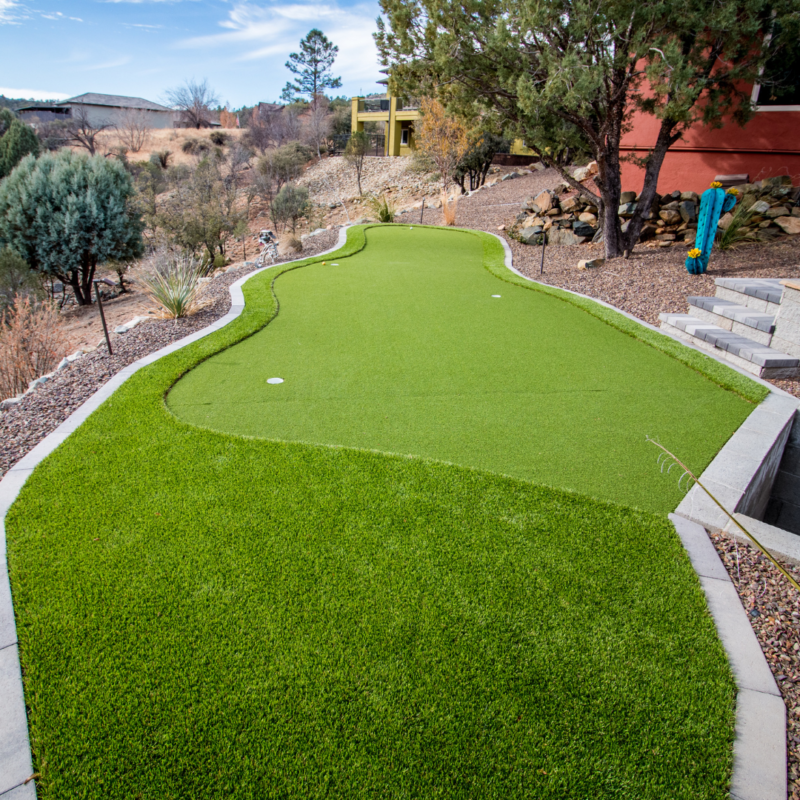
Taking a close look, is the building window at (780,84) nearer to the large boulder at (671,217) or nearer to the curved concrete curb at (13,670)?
the large boulder at (671,217)

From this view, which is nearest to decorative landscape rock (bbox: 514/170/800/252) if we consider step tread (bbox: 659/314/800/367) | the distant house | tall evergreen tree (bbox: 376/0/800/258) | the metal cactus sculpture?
tall evergreen tree (bbox: 376/0/800/258)

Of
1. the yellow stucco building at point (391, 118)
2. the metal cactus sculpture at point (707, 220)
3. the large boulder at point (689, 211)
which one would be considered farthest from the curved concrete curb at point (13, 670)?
the yellow stucco building at point (391, 118)

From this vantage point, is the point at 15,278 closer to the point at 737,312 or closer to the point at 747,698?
the point at 737,312

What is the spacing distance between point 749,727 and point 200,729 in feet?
5.98

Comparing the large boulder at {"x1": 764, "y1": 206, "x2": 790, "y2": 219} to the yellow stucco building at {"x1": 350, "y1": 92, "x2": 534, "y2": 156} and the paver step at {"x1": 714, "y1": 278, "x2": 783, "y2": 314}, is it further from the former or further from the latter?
the yellow stucco building at {"x1": 350, "y1": 92, "x2": 534, "y2": 156}

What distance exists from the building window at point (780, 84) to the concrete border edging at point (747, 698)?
802 centimetres

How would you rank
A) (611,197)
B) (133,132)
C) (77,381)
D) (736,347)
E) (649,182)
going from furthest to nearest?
(133,132) < (611,197) < (649,182) < (736,347) < (77,381)

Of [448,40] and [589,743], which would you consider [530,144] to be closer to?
[448,40]

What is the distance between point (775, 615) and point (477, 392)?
2348 millimetres

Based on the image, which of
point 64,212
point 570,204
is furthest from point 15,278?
point 570,204

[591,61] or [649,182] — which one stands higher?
A: [591,61]

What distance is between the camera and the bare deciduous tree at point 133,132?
33.3 meters

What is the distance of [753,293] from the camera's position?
17.5ft

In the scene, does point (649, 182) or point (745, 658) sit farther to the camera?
point (649, 182)
